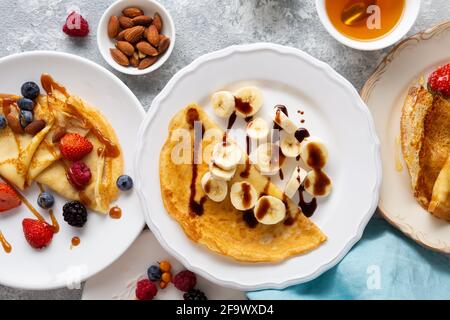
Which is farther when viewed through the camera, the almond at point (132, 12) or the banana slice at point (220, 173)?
the almond at point (132, 12)

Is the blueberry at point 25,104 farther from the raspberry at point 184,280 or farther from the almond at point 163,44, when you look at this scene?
the raspberry at point 184,280

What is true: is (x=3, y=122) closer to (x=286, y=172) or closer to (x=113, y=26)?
(x=113, y=26)

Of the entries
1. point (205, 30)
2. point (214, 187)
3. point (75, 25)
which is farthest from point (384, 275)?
point (75, 25)

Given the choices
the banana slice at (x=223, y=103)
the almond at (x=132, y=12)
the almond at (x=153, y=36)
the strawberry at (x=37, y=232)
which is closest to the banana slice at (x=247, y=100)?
the banana slice at (x=223, y=103)

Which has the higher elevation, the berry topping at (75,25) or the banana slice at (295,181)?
the berry topping at (75,25)

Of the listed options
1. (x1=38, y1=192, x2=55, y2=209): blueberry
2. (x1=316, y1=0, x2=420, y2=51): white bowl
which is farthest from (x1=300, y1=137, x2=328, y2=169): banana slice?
(x1=38, y1=192, x2=55, y2=209): blueberry

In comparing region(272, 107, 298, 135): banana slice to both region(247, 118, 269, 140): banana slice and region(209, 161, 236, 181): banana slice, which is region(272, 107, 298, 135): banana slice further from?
region(209, 161, 236, 181): banana slice

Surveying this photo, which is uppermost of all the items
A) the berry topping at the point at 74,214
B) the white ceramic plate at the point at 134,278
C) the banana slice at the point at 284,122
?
the banana slice at the point at 284,122

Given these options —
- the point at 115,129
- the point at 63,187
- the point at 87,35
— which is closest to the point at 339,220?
the point at 115,129

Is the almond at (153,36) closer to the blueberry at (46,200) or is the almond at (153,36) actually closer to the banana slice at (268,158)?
the banana slice at (268,158)
